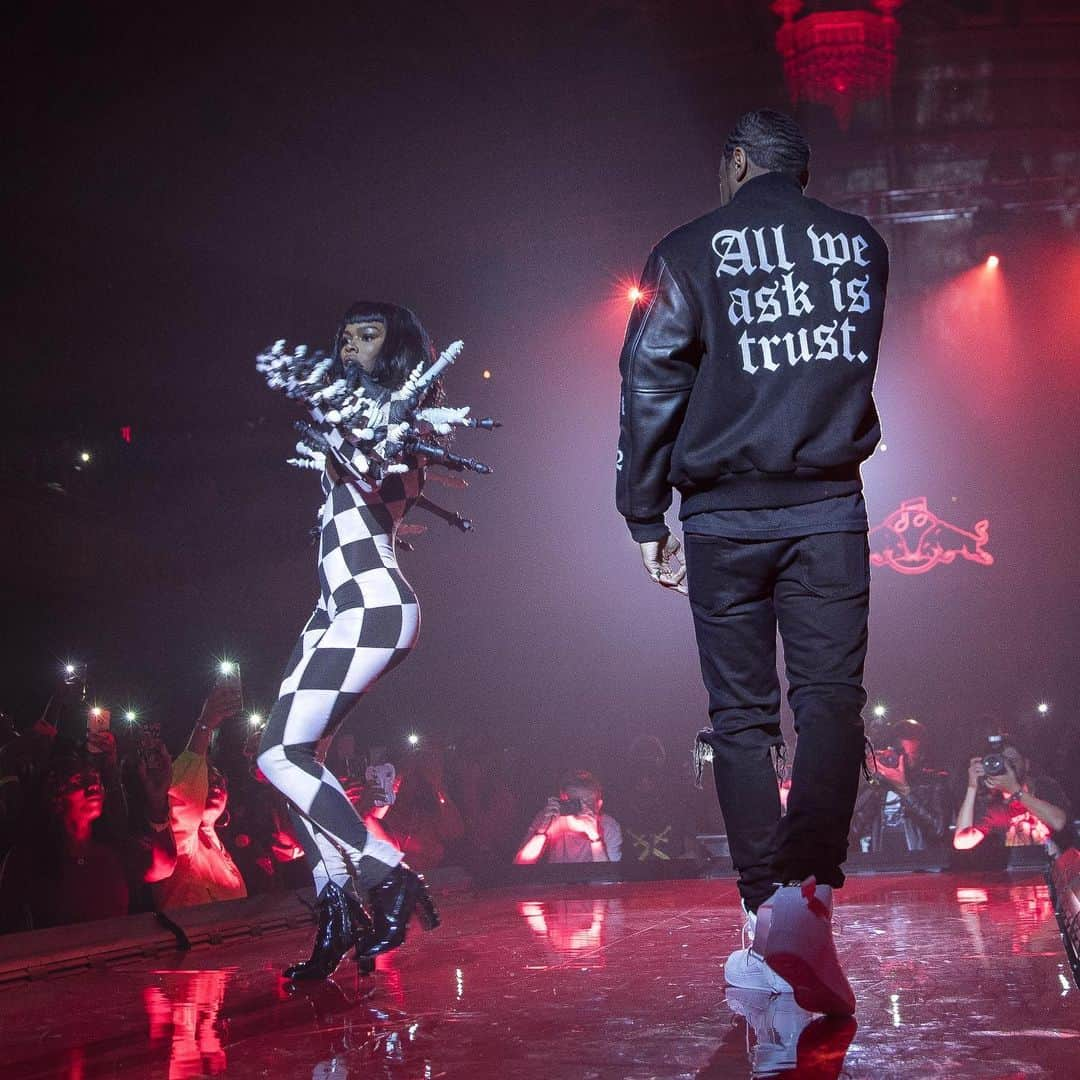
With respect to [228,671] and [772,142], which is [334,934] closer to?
[772,142]

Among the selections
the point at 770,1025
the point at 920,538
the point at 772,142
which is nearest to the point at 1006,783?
the point at 772,142

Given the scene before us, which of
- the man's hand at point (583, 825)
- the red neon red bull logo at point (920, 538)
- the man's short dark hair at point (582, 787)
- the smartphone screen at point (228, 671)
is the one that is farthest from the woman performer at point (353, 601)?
the red neon red bull logo at point (920, 538)

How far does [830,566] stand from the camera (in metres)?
2.07

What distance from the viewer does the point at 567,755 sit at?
988 cm

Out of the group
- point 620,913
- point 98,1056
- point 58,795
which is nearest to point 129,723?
point 58,795

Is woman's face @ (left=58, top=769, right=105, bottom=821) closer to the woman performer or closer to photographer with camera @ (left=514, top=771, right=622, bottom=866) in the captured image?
the woman performer

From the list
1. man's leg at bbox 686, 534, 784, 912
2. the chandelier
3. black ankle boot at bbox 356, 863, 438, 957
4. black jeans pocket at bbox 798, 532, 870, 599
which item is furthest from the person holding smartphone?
the chandelier

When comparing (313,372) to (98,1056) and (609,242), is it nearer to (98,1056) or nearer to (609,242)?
(98,1056)

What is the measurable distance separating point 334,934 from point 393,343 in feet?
5.54

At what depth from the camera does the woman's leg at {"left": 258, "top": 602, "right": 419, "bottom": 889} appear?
289cm

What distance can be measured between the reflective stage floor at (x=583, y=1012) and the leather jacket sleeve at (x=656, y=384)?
92cm

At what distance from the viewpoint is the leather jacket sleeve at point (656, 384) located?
2154 mm

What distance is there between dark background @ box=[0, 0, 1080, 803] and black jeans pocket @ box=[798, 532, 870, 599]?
330 centimetres

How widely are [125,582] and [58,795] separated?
3.00 metres
